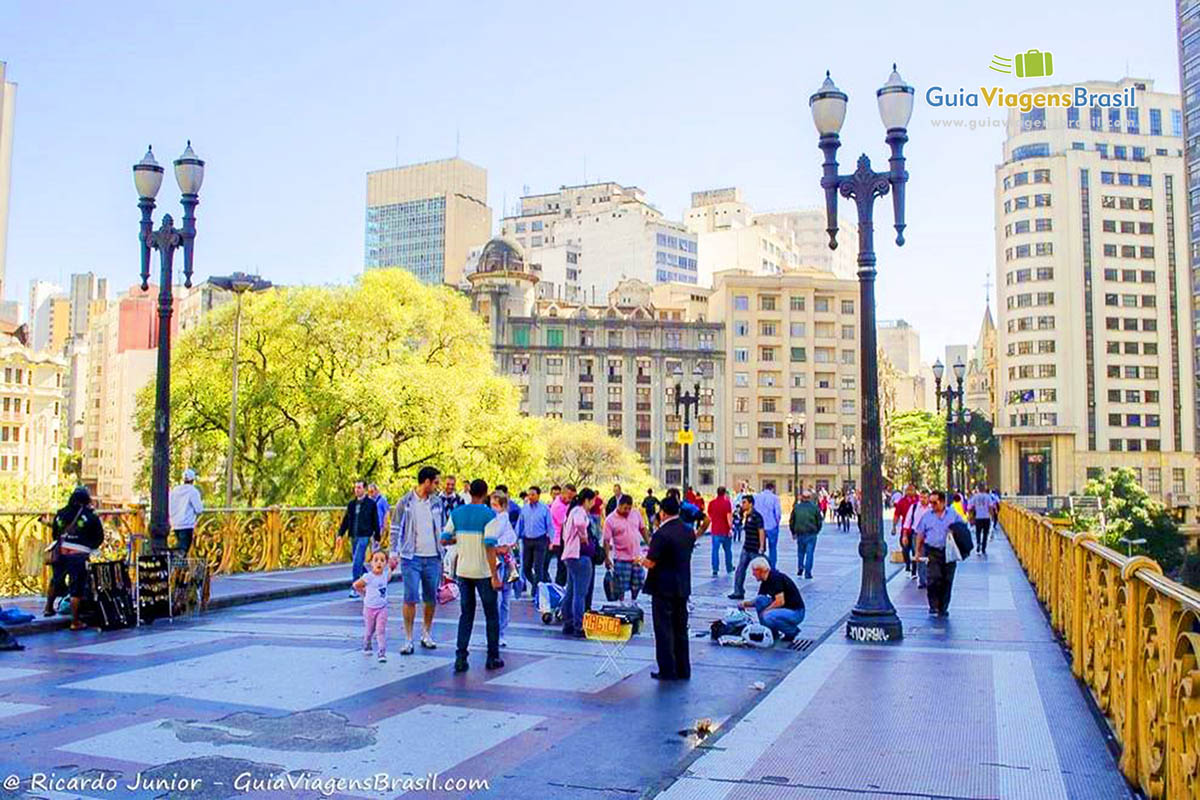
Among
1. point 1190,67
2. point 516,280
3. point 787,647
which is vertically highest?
point 1190,67

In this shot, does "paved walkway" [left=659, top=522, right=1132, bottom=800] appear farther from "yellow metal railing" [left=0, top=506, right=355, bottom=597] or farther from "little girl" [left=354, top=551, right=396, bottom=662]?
"yellow metal railing" [left=0, top=506, right=355, bottom=597]

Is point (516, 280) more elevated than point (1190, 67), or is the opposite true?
point (1190, 67)

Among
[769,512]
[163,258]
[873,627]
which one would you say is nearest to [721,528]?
[769,512]

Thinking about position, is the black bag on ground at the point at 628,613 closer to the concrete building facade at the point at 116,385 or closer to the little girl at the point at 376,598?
the little girl at the point at 376,598

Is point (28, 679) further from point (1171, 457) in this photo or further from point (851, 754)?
point (1171, 457)

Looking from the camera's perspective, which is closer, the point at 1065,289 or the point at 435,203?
the point at 1065,289

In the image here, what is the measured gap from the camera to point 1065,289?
9831 centimetres

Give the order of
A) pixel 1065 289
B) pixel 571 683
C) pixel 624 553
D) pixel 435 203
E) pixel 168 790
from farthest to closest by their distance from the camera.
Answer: pixel 435 203 → pixel 1065 289 → pixel 624 553 → pixel 571 683 → pixel 168 790

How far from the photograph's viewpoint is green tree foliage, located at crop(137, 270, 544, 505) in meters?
32.7

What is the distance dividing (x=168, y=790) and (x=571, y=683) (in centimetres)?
397

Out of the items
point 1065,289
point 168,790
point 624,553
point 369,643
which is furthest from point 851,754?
point 1065,289

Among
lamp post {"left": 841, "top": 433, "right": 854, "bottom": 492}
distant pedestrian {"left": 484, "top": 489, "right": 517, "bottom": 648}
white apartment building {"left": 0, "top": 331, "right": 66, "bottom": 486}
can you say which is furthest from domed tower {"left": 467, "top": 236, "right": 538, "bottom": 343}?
distant pedestrian {"left": 484, "top": 489, "right": 517, "bottom": 648}

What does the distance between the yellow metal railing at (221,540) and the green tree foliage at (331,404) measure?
35.4ft

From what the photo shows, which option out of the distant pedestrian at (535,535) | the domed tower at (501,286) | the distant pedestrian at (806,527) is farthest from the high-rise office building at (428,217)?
the distant pedestrian at (535,535)
